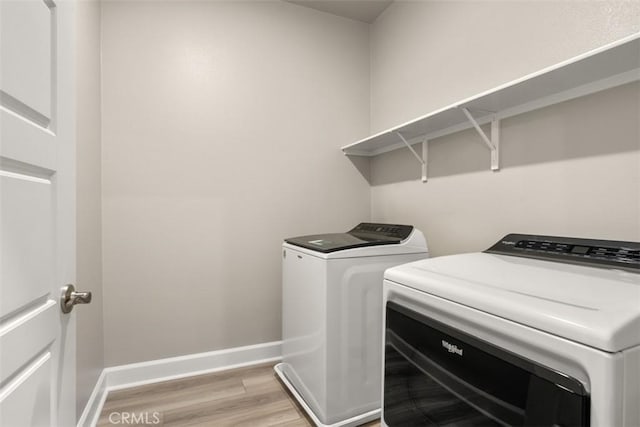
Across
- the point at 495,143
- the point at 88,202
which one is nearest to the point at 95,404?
the point at 88,202

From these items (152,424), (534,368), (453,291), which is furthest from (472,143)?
(152,424)

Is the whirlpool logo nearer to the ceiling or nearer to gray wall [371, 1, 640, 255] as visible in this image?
gray wall [371, 1, 640, 255]

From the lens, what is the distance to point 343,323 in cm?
150

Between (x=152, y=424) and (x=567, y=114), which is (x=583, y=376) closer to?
(x=567, y=114)

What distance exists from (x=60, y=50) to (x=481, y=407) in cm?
136

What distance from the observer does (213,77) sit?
2062mm

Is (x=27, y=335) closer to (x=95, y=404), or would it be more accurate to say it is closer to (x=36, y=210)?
(x=36, y=210)

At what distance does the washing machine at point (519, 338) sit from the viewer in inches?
21.9

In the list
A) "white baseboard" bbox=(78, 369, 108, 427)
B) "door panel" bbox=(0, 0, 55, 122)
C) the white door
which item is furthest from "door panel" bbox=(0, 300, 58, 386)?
"white baseboard" bbox=(78, 369, 108, 427)

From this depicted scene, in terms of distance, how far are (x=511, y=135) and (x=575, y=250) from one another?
24.4 inches

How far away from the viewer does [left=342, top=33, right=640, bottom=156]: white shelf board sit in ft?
3.10

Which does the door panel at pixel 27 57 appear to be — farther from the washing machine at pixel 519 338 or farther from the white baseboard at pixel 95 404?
the white baseboard at pixel 95 404

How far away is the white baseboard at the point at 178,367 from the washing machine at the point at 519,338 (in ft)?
4.20

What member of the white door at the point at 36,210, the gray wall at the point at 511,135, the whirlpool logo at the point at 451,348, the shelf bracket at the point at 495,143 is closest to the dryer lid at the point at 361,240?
the gray wall at the point at 511,135
